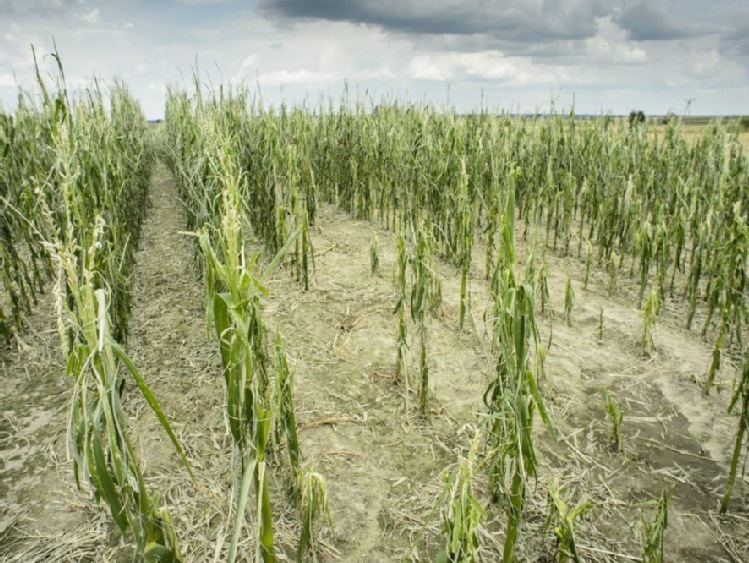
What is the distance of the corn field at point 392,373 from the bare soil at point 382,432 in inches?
0.6

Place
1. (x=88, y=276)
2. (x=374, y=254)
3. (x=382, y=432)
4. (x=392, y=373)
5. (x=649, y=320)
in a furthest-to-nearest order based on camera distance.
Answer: (x=374, y=254) → (x=649, y=320) → (x=392, y=373) → (x=382, y=432) → (x=88, y=276)

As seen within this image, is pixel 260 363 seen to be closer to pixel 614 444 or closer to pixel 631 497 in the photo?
pixel 631 497

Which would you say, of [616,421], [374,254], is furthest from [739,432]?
[374,254]

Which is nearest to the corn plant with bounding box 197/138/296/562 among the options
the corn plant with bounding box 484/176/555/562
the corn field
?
the corn field

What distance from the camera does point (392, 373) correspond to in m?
3.22

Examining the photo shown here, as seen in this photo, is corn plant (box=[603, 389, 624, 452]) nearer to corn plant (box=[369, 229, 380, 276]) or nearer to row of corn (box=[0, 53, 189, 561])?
row of corn (box=[0, 53, 189, 561])

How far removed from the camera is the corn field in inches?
58.9

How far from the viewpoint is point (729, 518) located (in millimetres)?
2148

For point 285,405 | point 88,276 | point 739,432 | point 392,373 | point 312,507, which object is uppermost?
point 88,276

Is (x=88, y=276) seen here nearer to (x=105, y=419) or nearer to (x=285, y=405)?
(x=105, y=419)

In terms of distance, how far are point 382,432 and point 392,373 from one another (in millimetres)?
565

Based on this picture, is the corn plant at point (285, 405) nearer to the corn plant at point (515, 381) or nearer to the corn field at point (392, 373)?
the corn field at point (392, 373)

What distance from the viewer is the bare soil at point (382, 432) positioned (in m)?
2.06

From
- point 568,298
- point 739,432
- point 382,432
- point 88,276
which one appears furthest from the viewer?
point 568,298
